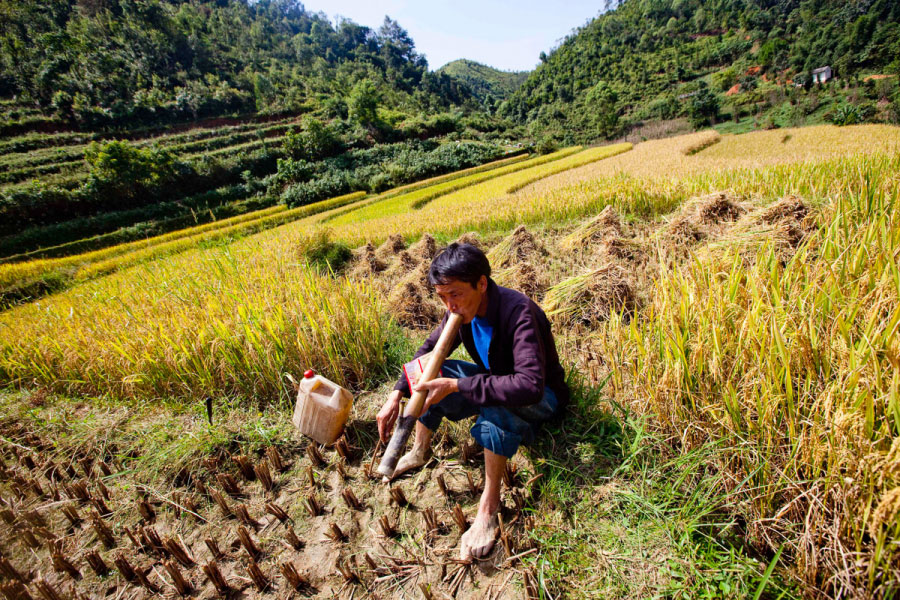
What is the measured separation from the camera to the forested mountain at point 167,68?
40438mm

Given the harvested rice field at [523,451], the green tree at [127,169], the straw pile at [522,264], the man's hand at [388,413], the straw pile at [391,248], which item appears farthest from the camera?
the green tree at [127,169]

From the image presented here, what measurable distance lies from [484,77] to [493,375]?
162705 mm

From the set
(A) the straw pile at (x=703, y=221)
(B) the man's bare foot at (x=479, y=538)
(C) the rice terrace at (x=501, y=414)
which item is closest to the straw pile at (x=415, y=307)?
(C) the rice terrace at (x=501, y=414)

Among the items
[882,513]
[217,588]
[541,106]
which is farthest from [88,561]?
[541,106]

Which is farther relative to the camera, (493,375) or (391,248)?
(391,248)

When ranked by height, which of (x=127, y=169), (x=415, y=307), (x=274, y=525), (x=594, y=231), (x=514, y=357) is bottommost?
(x=274, y=525)

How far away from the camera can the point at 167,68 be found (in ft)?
169

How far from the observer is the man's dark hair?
1625 millimetres

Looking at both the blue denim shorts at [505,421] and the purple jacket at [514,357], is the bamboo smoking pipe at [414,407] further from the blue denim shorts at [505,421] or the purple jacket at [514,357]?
the blue denim shorts at [505,421]

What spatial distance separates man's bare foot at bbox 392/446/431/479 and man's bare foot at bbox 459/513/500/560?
1.82 feet

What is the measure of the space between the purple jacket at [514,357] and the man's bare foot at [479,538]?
616 millimetres

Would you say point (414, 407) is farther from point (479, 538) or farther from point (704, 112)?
point (704, 112)

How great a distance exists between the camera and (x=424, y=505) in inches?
77.1

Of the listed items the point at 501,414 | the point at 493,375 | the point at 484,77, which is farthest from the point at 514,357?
the point at 484,77
